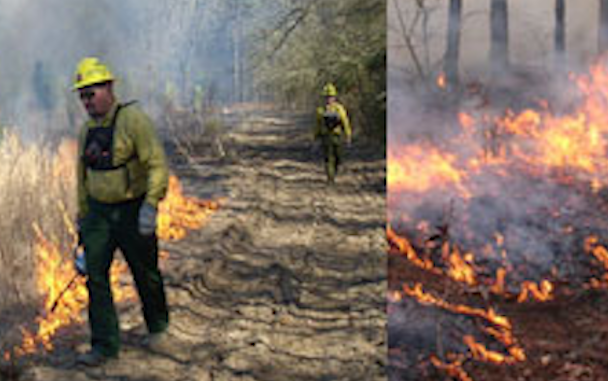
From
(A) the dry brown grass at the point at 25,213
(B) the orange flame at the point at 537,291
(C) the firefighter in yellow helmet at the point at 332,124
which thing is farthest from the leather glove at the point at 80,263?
(C) the firefighter in yellow helmet at the point at 332,124

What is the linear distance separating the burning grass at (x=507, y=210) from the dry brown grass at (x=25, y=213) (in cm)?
349

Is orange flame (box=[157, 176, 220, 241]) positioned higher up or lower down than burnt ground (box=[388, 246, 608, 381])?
higher up

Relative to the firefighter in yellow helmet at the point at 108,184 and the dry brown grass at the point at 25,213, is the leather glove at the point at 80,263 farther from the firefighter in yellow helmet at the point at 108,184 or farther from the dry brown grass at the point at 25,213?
the dry brown grass at the point at 25,213

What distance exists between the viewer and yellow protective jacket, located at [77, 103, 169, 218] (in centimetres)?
439

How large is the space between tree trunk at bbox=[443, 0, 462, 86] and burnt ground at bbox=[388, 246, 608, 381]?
11.1 m

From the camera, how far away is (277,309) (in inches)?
222

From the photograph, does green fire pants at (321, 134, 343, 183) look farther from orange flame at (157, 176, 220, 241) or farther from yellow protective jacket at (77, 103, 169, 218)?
yellow protective jacket at (77, 103, 169, 218)

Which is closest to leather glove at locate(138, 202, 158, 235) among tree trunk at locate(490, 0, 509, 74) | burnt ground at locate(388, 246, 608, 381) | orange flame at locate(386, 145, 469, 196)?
burnt ground at locate(388, 246, 608, 381)

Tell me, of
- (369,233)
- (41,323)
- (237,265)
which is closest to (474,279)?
(369,233)

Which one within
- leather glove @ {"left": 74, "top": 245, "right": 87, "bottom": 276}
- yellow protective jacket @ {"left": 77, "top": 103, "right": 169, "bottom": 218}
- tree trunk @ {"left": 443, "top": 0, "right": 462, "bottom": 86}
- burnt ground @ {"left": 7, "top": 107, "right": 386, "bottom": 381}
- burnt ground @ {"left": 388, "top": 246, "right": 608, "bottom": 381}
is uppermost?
tree trunk @ {"left": 443, "top": 0, "right": 462, "bottom": 86}

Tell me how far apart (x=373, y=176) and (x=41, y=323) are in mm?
8199

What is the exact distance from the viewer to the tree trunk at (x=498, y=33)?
15.8 m

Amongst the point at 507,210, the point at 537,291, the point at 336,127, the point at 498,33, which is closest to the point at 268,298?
the point at 537,291

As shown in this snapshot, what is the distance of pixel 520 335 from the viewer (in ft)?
19.0
